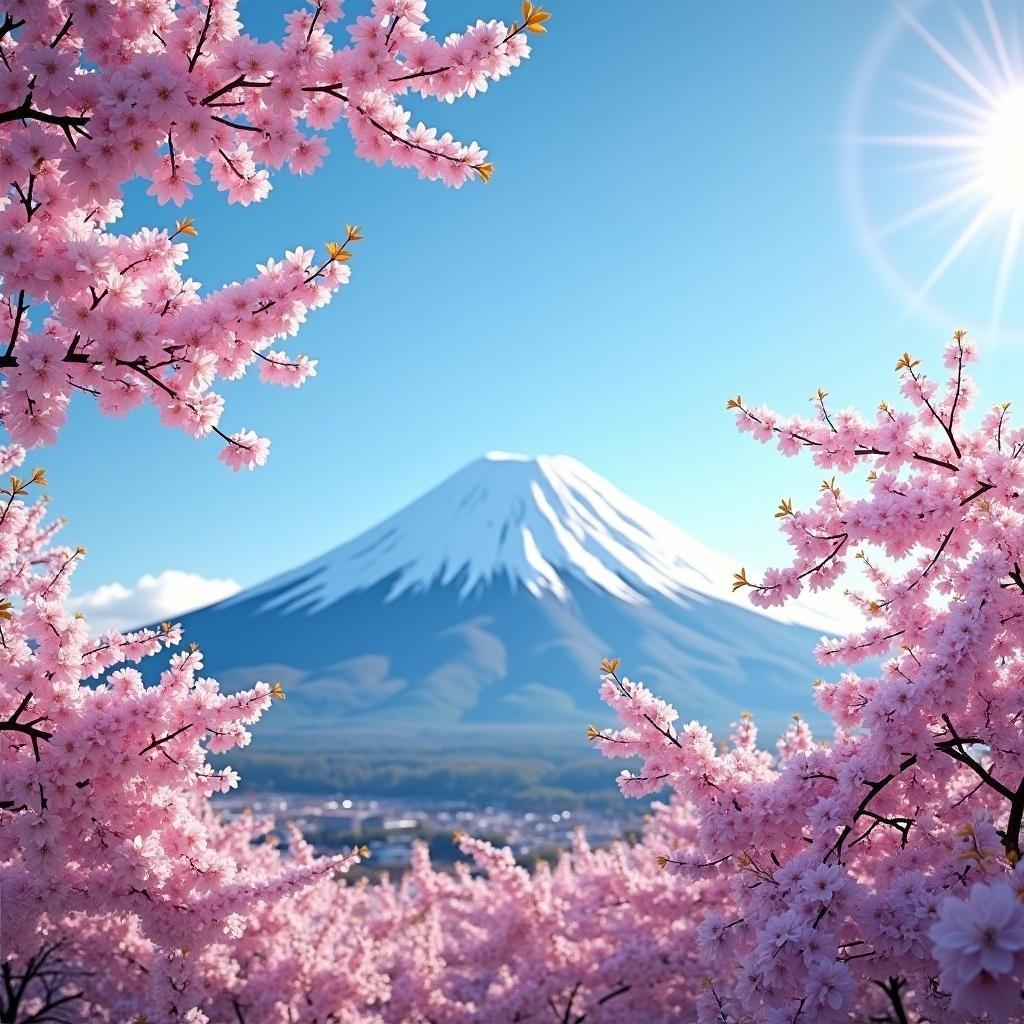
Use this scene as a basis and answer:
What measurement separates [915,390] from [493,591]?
489ft

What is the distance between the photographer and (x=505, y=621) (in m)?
151

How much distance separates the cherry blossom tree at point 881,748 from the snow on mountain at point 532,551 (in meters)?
146

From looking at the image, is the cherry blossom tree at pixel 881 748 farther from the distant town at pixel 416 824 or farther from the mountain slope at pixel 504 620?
the mountain slope at pixel 504 620

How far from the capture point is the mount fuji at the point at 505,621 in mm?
133000

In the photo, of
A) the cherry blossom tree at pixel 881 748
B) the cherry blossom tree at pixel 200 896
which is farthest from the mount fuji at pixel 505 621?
Result: the cherry blossom tree at pixel 881 748

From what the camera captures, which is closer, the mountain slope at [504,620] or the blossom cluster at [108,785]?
the blossom cluster at [108,785]

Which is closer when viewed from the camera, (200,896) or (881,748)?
(881,748)

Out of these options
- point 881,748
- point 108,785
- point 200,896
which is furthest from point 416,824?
point 881,748

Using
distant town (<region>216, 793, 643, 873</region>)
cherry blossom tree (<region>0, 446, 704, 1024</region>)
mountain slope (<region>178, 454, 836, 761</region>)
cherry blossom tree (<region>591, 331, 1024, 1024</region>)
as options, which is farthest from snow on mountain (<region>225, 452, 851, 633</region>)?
cherry blossom tree (<region>591, 331, 1024, 1024</region>)

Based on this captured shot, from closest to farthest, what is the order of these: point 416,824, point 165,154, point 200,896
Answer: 1. point 165,154
2. point 200,896
3. point 416,824

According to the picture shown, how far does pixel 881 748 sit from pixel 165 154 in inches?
172

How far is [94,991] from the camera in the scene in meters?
11.4

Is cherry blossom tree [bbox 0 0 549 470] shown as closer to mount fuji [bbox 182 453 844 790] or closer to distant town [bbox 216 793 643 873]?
distant town [bbox 216 793 643 873]

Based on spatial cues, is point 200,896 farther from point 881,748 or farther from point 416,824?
point 416,824
